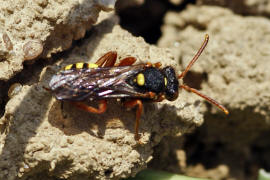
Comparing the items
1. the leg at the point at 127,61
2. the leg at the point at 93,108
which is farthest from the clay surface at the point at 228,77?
the leg at the point at 93,108

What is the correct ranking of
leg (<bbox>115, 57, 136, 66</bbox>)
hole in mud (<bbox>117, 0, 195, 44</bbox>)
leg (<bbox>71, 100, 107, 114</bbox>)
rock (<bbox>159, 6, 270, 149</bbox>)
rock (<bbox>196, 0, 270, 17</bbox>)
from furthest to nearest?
hole in mud (<bbox>117, 0, 195, 44</bbox>) < rock (<bbox>196, 0, 270, 17</bbox>) < rock (<bbox>159, 6, 270, 149</bbox>) < leg (<bbox>115, 57, 136, 66</bbox>) < leg (<bbox>71, 100, 107, 114</bbox>)

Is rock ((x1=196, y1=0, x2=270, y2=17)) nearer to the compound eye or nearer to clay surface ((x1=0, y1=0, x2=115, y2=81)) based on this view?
clay surface ((x1=0, y1=0, x2=115, y2=81))

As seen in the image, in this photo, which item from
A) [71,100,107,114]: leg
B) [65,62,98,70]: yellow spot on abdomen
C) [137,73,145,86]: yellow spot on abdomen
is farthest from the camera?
[137,73,145,86]: yellow spot on abdomen

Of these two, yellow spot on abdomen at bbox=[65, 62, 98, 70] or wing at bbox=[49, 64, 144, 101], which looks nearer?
wing at bbox=[49, 64, 144, 101]

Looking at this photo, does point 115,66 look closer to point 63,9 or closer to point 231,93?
point 63,9

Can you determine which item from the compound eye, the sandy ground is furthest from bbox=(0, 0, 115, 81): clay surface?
the compound eye

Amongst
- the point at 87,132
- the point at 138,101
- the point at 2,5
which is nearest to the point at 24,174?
the point at 87,132

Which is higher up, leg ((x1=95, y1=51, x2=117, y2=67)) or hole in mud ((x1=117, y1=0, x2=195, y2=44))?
leg ((x1=95, y1=51, x2=117, y2=67))
